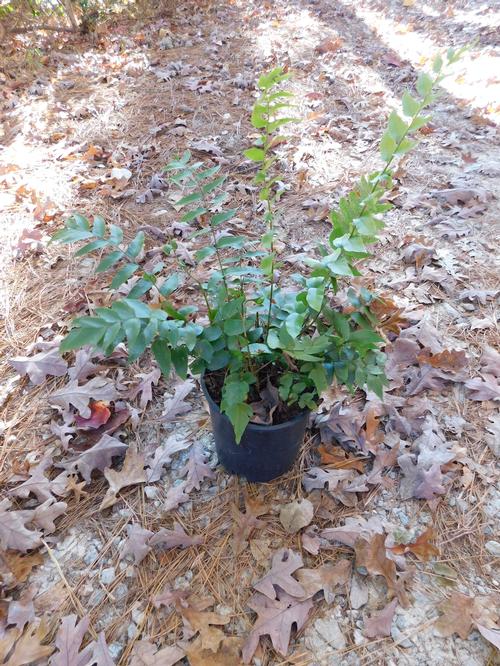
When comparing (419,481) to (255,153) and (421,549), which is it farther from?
(255,153)

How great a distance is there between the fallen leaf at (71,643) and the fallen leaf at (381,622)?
2.70 ft

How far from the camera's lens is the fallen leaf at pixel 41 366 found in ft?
5.97

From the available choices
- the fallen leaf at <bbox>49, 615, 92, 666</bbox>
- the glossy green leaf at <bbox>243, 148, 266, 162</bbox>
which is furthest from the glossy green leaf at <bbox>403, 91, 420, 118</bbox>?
the fallen leaf at <bbox>49, 615, 92, 666</bbox>

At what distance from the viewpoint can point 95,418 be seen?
1.69 m

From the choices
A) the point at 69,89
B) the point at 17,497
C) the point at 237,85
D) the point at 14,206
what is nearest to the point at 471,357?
the point at 17,497

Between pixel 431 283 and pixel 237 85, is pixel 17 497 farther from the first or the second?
pixel 237 85

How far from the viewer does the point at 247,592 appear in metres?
1.31

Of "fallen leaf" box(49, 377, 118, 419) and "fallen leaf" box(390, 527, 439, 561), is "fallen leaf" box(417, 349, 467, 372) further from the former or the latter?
"fallen leaf" box(49, 377, 118, 419)

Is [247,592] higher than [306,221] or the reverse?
the reverse

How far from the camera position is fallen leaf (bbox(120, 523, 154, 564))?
137 centimetres

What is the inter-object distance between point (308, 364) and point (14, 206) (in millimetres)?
2575

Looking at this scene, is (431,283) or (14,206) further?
(14,206)

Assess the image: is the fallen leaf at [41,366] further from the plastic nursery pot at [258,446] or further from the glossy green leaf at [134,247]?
the glossy green leaf at [134,247]

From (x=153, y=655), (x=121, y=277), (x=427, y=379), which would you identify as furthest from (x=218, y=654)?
(x=427, y=379)
